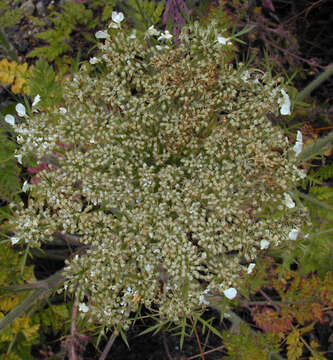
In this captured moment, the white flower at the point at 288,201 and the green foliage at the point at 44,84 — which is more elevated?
the green foliage at the point at 44,84

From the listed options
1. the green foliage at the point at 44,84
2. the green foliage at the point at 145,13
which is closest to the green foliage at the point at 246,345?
the green foliage at the point at 44,84

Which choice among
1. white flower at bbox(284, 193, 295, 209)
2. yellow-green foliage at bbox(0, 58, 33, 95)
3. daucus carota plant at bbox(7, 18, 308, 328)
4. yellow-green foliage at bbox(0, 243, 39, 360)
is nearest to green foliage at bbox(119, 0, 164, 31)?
daucus carota plant at bbox(7, 18, 308, 328)

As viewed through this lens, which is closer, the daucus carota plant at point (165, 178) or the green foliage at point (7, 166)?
the daucus carota plant at point (165, 178)

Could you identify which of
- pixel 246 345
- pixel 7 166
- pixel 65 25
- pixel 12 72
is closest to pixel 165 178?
pixel 7 166

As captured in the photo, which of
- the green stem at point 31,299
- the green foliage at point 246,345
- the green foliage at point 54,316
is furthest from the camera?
the green foliage at point 54,316

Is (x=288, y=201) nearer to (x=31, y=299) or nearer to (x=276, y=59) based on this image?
(x=31, y=299)

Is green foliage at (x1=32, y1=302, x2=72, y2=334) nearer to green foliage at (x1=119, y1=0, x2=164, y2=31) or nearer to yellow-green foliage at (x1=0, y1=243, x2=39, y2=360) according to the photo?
yellow-green foliage at (x1=0, y1=243, x2=39, y2=360)

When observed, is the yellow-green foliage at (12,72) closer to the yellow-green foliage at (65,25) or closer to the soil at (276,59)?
the yellow-green foliage at (65,25)
